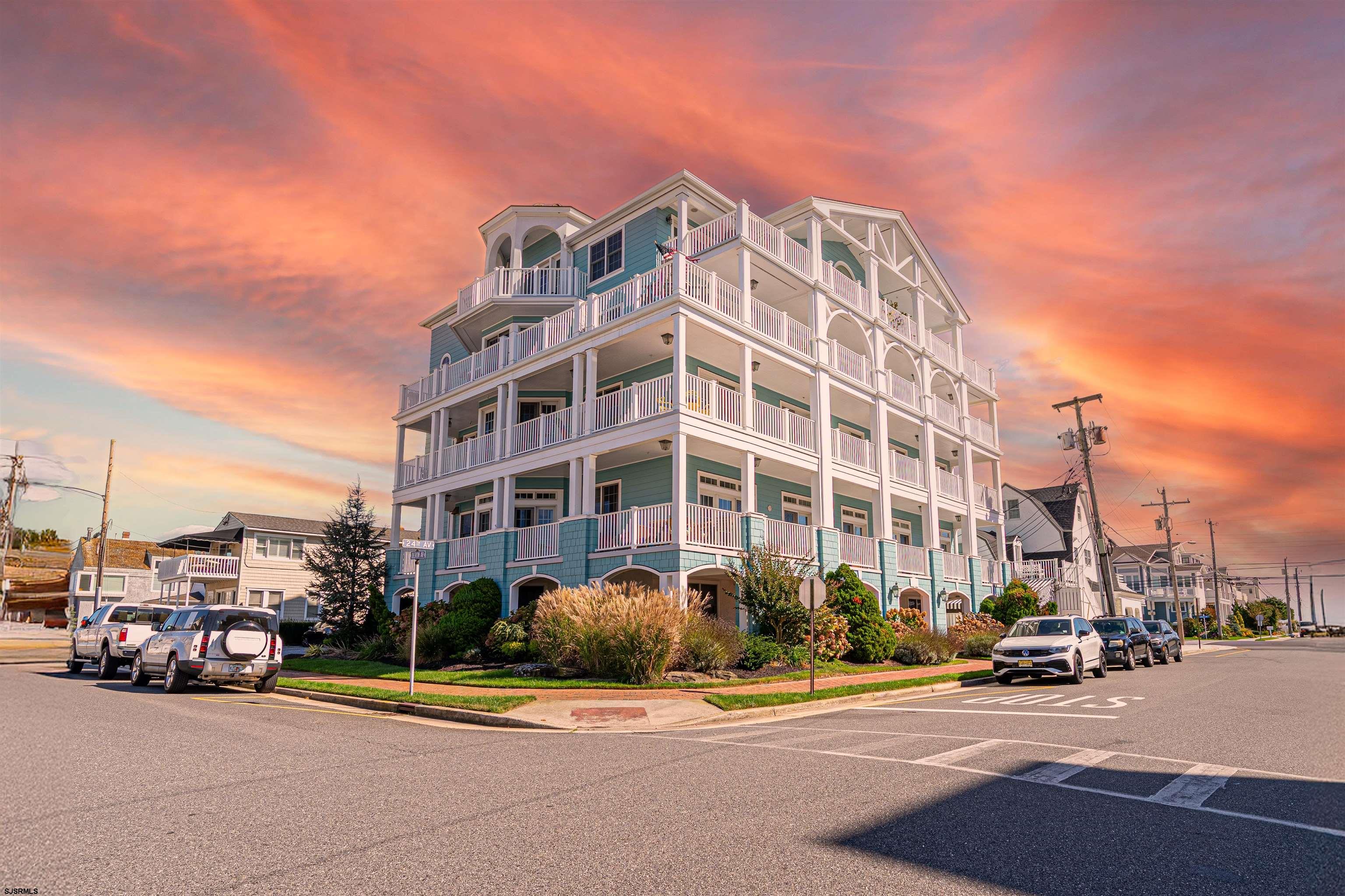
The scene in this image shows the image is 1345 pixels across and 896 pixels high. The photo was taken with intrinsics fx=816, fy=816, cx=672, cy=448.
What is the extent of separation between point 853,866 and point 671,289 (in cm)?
1812

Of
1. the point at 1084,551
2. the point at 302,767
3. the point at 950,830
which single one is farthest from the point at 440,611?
the point at 1084,551

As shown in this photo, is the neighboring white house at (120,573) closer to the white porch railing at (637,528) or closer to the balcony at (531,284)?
the balcony at (531,284)

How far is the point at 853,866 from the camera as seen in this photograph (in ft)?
16.1

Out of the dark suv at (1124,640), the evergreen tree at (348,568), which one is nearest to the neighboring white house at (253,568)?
the evergreen tree at (348,568)

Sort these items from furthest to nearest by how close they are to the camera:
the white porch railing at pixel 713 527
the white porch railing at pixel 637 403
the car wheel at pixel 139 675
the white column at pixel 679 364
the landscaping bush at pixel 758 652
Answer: the white porch railing at pixel 637 403 → the white column at pixel 679 364 → the white porch railing at pixel 713 527 → the landscaping bush at pixel 758 652 → the car wheel at pixel 139 675

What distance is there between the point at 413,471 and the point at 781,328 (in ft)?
48.3

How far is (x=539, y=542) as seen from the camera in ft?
77.0

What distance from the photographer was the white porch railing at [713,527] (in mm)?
20406

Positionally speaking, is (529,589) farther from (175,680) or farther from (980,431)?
(980,431)

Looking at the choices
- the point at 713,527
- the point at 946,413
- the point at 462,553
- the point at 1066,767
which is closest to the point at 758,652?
the point at 713,527

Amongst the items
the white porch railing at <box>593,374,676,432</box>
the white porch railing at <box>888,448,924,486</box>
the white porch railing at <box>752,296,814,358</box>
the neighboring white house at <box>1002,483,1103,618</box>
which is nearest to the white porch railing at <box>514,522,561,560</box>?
the white porch railing at <box>593,374,676,432</box>

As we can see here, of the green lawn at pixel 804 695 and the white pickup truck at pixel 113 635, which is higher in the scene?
the white pickup truck at pixel 113 635

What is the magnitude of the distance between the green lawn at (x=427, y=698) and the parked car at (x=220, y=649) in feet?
3.02

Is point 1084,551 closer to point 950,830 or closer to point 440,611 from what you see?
point 440,611
